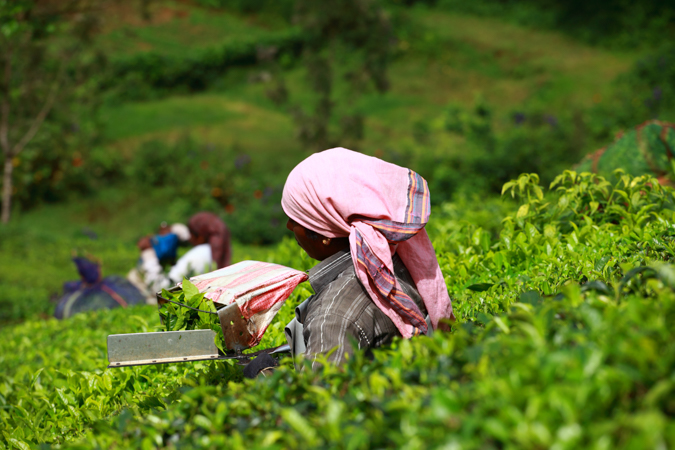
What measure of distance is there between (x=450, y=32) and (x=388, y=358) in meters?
24.2

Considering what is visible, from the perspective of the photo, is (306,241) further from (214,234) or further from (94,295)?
(94,295)

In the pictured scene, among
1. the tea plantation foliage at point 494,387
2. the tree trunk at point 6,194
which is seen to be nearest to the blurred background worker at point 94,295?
the tea plantation foliage at point 494,387

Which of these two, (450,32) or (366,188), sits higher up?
(450,32)

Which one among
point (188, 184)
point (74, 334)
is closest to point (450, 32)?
point (188, 184)

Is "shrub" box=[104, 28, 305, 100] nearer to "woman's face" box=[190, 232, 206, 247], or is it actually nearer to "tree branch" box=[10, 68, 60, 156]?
"tree branch" box=[10, 68, 60, 156]

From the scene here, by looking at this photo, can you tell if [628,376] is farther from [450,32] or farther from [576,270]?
[450,32]

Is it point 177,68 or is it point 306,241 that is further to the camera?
point 177,68

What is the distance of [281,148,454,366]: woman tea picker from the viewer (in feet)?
6.31

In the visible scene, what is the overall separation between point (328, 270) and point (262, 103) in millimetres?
18208

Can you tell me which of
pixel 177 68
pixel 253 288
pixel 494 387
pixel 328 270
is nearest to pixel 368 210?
pixel 328 270

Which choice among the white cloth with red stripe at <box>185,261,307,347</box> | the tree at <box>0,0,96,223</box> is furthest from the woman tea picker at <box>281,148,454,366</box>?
the tree at <box>0,0,96,223</box>

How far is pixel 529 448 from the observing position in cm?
103

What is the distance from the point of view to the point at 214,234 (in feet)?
19.3

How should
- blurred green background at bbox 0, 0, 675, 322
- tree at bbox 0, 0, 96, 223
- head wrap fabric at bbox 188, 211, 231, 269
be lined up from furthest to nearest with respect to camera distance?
tree at bbox 0, 0, 96, 223, blurred green background at bbox 0, 0, 675, 322, head wrap fabric at bbox 188, 211, 231, 269
